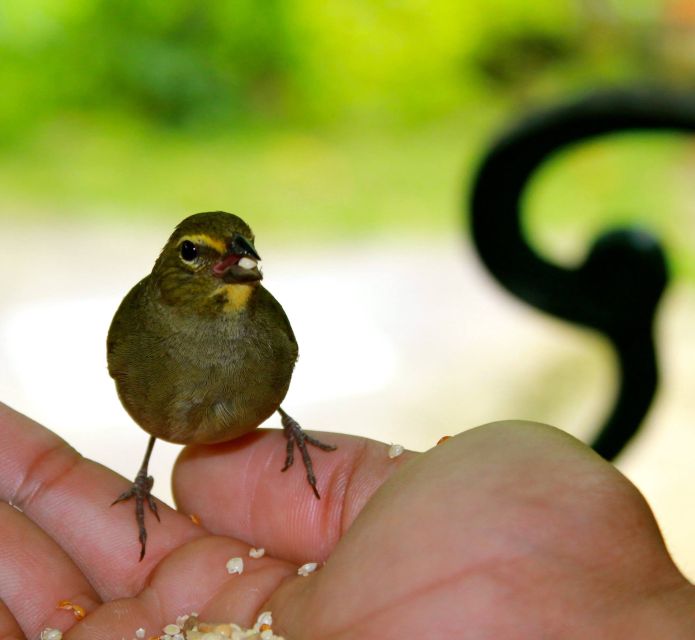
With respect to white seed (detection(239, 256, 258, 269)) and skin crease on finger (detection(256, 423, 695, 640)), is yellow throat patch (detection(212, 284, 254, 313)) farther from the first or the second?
skin crease on finger (detection(256, 423, 695, 640))

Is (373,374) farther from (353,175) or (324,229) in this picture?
(353,175)

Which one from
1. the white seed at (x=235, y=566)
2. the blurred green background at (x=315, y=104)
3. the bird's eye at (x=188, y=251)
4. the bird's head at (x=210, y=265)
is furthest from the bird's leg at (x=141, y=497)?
the blurred green background at (x=315, y=104)

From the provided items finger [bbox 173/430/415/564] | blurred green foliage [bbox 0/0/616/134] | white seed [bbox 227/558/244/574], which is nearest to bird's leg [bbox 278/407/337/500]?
finger [bbox 173/430/415/564]

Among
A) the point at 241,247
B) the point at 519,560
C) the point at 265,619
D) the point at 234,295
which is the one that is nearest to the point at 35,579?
the point at 265,619

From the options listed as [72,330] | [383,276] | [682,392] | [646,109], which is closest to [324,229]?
[383,276]

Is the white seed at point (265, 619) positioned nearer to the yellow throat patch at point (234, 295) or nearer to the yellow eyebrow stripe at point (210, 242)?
the yellow throat patch at point (234, 295)

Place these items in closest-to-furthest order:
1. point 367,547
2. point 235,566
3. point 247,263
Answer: point 367,547
point 247,263
point 235,566

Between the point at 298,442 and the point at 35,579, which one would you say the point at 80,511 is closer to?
the point at 35,579
